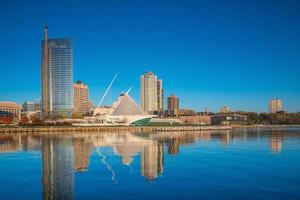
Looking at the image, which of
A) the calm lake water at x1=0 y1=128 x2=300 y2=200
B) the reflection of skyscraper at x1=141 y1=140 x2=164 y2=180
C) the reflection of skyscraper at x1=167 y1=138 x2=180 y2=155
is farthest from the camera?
the reflection of skyscraper at x1=167 y1=138 x2=180 y2=155

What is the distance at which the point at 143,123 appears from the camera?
14575 cm

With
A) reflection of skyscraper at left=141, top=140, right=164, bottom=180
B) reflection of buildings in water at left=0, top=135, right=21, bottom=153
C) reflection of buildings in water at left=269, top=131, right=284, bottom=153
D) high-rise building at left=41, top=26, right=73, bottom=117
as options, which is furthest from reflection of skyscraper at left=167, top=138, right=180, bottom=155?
high-rise building at left=41, top=26, right=73, bottom=117

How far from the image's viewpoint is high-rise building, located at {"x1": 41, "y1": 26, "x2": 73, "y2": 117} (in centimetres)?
18607

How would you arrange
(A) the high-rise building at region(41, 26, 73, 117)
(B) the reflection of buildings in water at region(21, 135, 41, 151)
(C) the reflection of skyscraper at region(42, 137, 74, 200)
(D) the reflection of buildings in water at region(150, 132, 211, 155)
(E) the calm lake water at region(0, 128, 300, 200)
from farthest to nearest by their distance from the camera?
(A) the high-rise building at region(41, 26, 73, 117)
(B) the reflection of buildings in water at region(21, 135, 41, 151)
(D) the reflection of buildings in water at region(150, 132, 211, 155)
(E) the calm lake water at region(0, 128, 300, 200)
(C) the reflection of skyscraper at region(42, 137, 74, 200)

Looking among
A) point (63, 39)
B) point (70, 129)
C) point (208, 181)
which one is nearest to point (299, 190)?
point (208, 181)

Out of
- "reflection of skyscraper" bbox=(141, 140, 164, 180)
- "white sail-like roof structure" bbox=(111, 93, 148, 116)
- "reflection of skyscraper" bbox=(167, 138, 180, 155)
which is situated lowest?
"reflection of skyscraper" bbox=(167, 138, 180, 155)

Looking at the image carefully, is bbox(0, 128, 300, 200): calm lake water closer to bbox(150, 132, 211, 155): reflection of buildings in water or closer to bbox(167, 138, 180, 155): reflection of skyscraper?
bbox(167, 138, 180, 155): reflection of skyscraper

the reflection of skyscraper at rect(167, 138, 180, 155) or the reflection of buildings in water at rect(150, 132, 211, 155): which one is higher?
the reflection of skyscraper at rect(167, 138, 180, 155)

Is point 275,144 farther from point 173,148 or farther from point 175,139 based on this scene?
point 175,139

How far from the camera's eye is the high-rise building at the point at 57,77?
186075 mm

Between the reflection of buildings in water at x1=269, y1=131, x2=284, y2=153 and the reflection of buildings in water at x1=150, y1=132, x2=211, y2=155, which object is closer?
the reflection of buildings in water at x1=269, y1=131, x2=284, y2=153

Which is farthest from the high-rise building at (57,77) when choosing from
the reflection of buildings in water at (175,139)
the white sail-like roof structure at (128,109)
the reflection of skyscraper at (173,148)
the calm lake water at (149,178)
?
the calm lake water at (149,178)

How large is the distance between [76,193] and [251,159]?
1876 cm

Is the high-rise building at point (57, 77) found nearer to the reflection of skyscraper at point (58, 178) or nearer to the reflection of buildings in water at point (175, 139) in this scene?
the reflection of buildings in water at point (175, 139)
